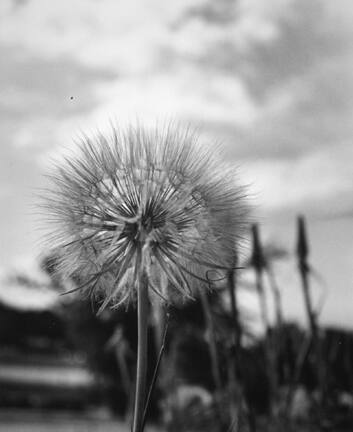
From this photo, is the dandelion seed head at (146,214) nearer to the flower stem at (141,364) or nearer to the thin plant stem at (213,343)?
the flower stem at (141,364)

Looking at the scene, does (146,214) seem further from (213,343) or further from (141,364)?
(213,343)

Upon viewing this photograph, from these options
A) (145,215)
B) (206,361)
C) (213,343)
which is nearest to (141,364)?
(145,215)

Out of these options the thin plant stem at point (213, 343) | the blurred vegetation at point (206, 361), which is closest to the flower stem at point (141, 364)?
the blurred vegetation at point (206, 361)

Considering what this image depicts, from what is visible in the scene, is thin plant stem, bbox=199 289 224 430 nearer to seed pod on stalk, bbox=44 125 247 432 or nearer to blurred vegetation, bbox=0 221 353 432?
blurred vegetation, bbox=0 221 353 432

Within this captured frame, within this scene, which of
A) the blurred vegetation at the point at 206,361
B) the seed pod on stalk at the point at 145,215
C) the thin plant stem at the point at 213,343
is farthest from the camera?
the blurred vegetation at the point at 206,361

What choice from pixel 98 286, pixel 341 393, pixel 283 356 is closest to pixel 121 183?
pixel 98 286

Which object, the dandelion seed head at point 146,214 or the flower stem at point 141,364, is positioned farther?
the dandelion seed head at point 146,214

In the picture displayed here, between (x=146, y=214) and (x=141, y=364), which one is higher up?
(x=146, y=214)

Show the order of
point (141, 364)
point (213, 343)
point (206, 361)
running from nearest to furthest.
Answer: point (141, 364)
point (213, 343)
point (206, 361)

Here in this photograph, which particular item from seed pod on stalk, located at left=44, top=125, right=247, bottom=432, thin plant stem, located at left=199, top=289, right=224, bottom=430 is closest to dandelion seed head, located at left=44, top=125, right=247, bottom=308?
seed pod on stalk, located at left=44, top=125, right=247, bottom=432
